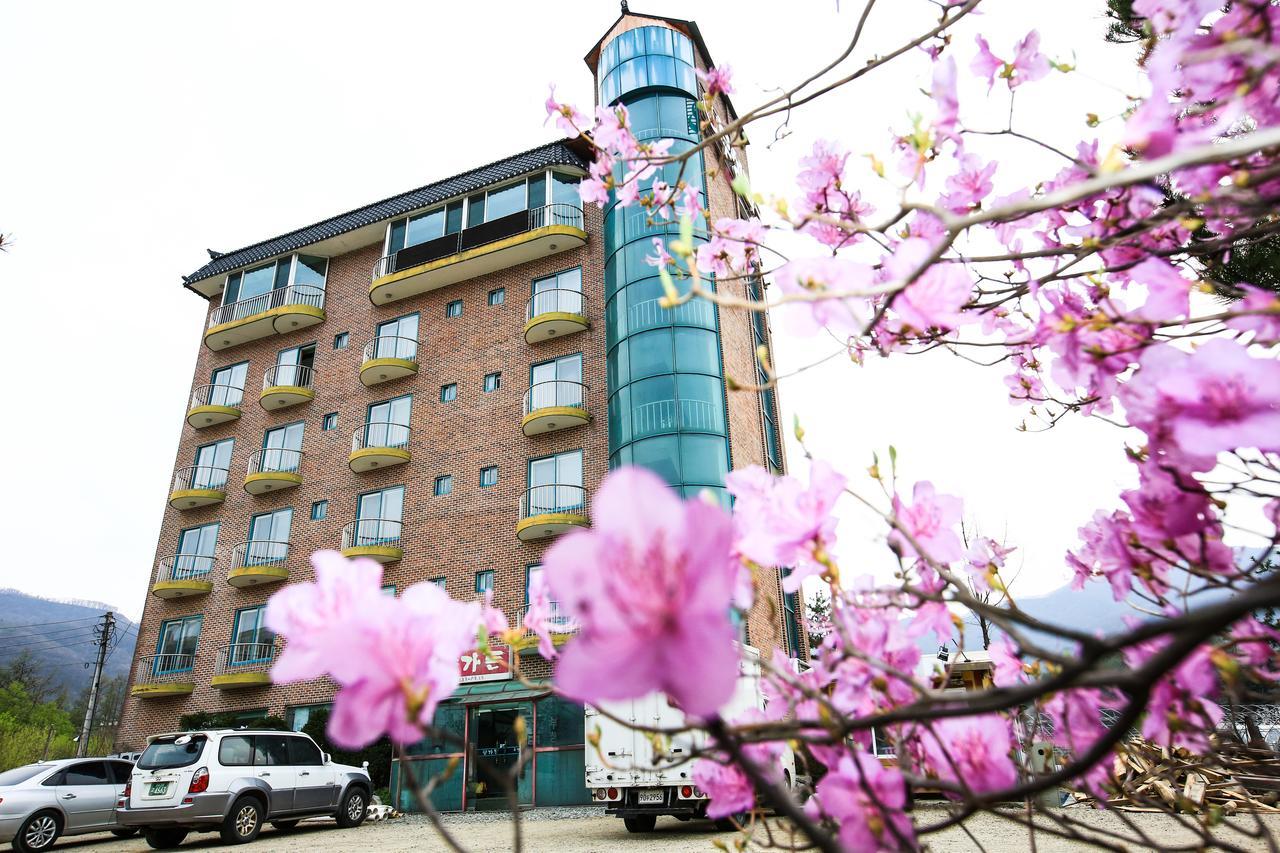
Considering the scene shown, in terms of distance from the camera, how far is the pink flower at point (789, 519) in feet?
3.43

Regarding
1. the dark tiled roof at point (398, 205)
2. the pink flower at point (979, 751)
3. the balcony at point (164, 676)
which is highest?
the dark tiled roof at point (398, 205)

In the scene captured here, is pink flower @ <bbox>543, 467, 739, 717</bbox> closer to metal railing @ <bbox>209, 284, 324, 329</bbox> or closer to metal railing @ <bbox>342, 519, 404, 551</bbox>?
metal railing @ <bbox>342, 519, 404, 551</bbox>

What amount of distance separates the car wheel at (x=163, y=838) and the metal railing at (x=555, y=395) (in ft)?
29.6

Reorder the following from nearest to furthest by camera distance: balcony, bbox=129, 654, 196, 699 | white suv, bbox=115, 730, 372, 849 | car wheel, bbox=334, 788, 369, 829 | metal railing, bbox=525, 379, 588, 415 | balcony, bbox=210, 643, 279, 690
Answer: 1. white suv, bbox=115, 730, 372, 849
2. car wheel, bbox=334, 788, 369, 829
3. metal railing, bbox=525, 379, 588, 415
4. balcony, bbox=210, 643, 279, 690
5. balcony, bbox=129, 654, 196, 699

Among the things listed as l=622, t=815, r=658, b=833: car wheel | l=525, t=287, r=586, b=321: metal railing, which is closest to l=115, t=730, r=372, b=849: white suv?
l=622, t=815, r=658, b=833: car wheel

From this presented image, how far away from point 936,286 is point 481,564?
15.0 metres

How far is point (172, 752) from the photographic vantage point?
27.8ft

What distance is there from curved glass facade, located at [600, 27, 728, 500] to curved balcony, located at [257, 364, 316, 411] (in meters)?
8.67

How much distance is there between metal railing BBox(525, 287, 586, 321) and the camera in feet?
54.2

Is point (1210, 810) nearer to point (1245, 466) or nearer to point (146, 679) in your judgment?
point (1245, 466)

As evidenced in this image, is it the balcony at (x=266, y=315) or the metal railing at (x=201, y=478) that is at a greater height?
the balcony at (x=266, y=315)

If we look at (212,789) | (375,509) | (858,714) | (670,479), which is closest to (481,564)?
(375,509)

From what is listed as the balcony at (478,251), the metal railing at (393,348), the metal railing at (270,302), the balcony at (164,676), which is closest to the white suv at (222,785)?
the balcony at (164,676)

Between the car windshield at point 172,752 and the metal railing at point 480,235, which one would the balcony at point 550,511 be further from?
the car windshield at point 172,752
